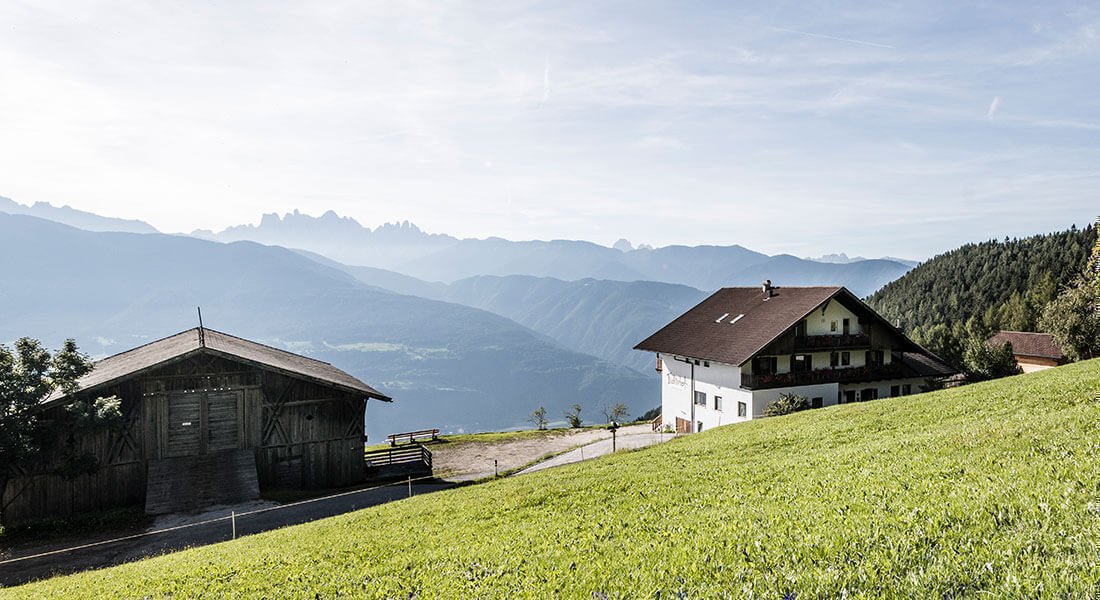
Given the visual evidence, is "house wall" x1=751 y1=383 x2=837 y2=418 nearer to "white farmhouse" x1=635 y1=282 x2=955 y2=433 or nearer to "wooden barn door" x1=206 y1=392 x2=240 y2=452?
"white farmhouse" x1=635 y1=282 x2=955 y2=433

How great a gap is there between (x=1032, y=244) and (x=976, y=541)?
19517 centimetres

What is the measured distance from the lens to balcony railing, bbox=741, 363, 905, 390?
44312mm

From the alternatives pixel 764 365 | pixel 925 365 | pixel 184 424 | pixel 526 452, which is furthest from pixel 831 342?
pixel 184 424

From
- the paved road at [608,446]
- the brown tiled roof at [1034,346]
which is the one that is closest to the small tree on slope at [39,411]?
the paved road at [608,446]

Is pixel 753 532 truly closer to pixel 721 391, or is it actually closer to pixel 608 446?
pixel 608 446

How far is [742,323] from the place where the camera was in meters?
50.9

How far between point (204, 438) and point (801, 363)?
4328 centimetres

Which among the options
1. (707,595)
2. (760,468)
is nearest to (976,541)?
(707,595)

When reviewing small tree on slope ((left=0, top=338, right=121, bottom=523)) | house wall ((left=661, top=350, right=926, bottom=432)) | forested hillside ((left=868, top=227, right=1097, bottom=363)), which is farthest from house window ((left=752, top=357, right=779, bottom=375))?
forested hillside ((left=868, top=227, right=1097, bottom=363))

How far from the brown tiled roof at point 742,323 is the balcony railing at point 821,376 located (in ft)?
6.49

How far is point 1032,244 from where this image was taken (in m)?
156

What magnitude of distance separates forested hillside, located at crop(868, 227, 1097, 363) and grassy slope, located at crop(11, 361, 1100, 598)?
108487mm

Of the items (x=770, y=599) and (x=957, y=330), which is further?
(x=957, y=330)

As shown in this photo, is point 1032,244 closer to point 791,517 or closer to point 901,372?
point 901,372
